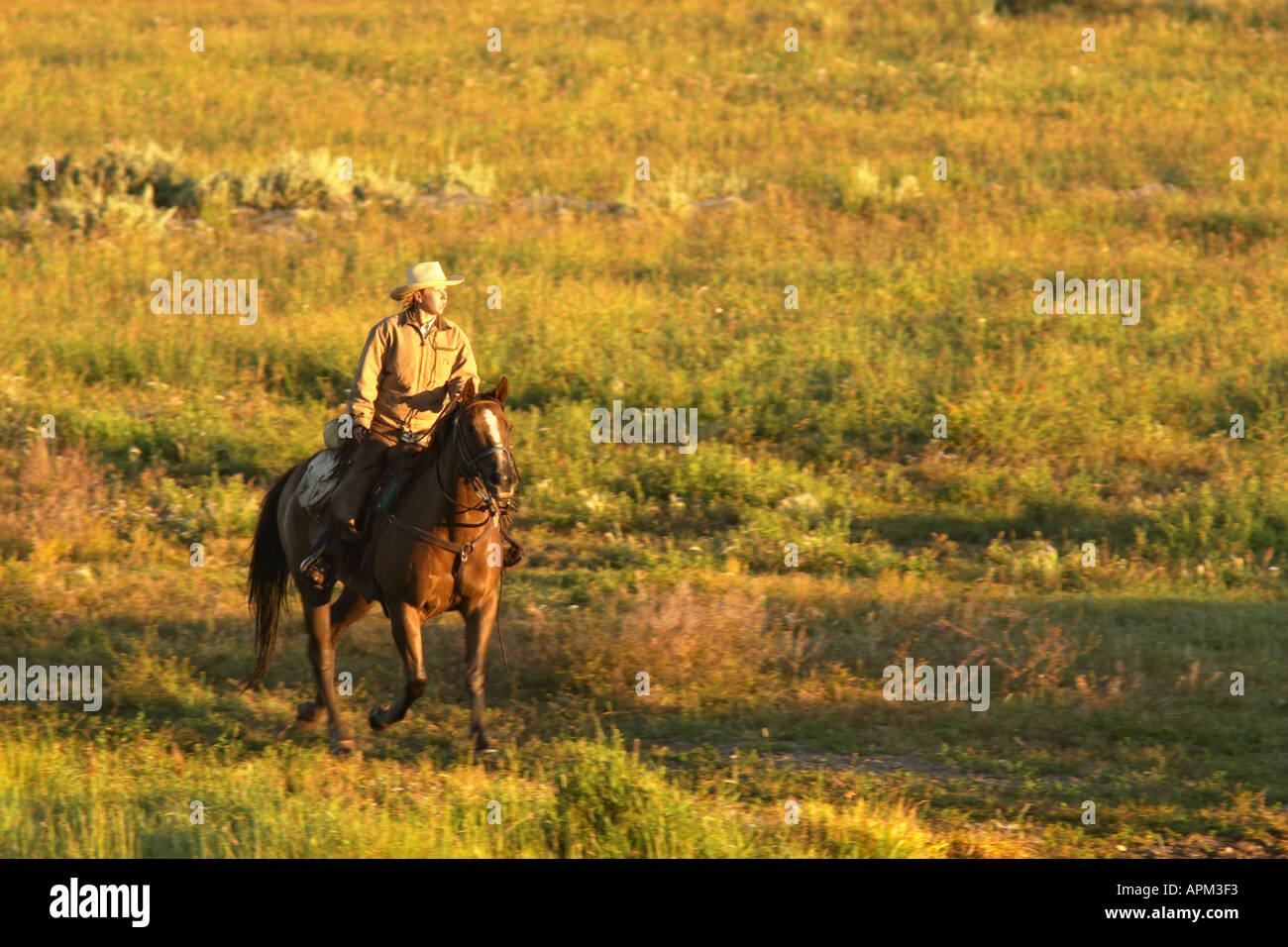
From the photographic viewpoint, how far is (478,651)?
8.35 meters

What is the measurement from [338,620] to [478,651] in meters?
1.30

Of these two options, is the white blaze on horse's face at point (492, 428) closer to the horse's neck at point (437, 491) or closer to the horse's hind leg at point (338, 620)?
the horse's neck at point (437, 491)

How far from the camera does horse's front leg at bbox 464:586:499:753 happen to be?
329 inches

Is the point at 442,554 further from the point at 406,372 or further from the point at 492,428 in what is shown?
the point at 406,372

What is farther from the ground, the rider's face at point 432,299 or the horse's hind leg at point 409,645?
the rider's face at point 432,299

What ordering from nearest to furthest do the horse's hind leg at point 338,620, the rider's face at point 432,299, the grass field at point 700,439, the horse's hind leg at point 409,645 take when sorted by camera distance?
the grass field at point 700,439
the horse's hind leg at point 409,645
the rider's face at point 432,299
the horse's hind leg at point 338,620

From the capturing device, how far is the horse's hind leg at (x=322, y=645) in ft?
29.0

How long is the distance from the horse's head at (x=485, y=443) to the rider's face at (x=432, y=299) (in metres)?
0.66

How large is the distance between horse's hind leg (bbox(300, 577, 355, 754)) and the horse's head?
5.59ft

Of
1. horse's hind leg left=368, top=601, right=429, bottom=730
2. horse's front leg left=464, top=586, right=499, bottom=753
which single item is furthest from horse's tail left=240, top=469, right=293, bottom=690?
horse's front leg left=464, top=586, right=499, bottom=753

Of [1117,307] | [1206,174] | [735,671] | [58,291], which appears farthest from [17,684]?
[1206,174]

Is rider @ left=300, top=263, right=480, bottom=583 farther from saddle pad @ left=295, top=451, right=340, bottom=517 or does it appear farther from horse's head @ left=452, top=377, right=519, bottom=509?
horse's head @ left=452, top=377, right=519, bottom=509

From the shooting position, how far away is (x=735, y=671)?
9664 millimetres

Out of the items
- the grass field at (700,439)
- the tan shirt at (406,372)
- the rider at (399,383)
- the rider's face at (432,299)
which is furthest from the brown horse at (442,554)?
the rider's face at (432,299)
